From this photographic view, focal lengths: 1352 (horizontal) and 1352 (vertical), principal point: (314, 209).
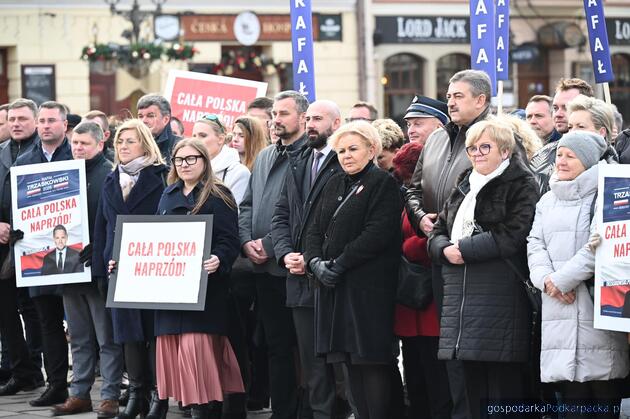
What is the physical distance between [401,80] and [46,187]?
74.6 feet

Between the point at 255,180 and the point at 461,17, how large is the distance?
23724 millimetres

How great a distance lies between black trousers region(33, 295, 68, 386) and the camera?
999 cm

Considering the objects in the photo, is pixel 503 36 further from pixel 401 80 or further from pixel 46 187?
pixel 401 80

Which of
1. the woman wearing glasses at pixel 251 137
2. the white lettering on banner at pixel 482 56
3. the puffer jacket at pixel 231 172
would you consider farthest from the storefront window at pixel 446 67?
the puffer jacket at pixel 231 172

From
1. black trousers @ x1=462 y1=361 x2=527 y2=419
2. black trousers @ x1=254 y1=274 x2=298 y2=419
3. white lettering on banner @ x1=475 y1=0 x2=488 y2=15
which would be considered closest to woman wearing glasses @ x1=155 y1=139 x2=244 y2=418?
black trousers @ x1=254 y1=274 x2=298 y2=419

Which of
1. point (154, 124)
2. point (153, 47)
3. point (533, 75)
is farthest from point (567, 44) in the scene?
point (154, 124)

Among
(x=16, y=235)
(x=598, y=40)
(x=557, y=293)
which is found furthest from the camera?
(x=598, y=40)

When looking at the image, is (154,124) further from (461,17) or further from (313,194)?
(461,17)

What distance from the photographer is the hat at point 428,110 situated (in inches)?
347

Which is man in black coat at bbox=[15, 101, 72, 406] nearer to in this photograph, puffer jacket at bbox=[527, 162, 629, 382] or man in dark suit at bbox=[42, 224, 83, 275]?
man in dark suit at bbox=[42, 224, 83, 275]

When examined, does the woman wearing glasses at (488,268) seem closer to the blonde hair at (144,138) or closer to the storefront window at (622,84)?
the blonde hair at (144,138)

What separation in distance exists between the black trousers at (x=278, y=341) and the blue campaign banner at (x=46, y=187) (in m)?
1.62

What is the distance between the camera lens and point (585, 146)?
7285mm

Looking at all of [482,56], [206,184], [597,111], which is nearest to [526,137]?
[597,111]
